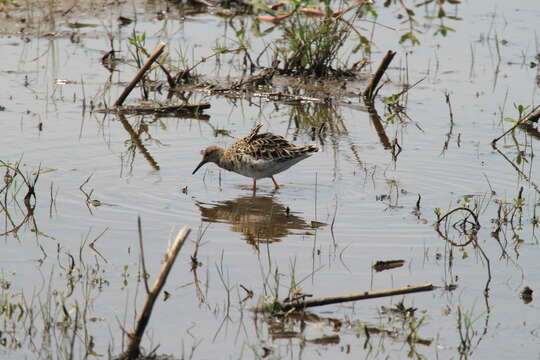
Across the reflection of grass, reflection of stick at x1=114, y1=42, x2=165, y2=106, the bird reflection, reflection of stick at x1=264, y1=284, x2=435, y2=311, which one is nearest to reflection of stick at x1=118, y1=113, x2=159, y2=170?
reflection of stick at x1=114, y1=42, x2=165, y2=106

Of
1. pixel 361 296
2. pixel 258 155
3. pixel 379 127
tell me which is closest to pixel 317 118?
pixel 379 127

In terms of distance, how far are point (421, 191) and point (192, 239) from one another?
3135 millimetres

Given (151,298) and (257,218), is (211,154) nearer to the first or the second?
(257,218)

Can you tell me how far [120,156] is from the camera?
11.1 meters

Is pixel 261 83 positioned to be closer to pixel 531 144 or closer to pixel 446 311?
pixel 531 144

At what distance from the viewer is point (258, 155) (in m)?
10.4

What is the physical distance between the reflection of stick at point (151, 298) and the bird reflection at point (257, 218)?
276cm

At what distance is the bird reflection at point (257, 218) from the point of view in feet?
29.1

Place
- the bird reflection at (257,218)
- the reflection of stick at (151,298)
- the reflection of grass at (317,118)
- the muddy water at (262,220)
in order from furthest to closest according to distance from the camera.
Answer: the reflection of grass at (317,118)
the bird reflection at (257,218)
the muddy water at (262,220)
the reflection of stick at (151,298)

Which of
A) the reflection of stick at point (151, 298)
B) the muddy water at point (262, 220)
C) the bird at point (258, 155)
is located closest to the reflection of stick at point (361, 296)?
the muddy water at point (262, 220)

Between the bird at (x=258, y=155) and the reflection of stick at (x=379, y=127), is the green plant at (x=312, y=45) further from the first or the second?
the bird at (x=258, y=155)

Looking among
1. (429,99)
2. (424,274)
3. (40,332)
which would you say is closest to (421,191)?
(424,274)

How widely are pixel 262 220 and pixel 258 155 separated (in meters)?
1.24

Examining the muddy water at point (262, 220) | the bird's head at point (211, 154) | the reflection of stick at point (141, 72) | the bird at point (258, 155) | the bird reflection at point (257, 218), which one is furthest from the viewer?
the reflection of stick at point (141, 72)
